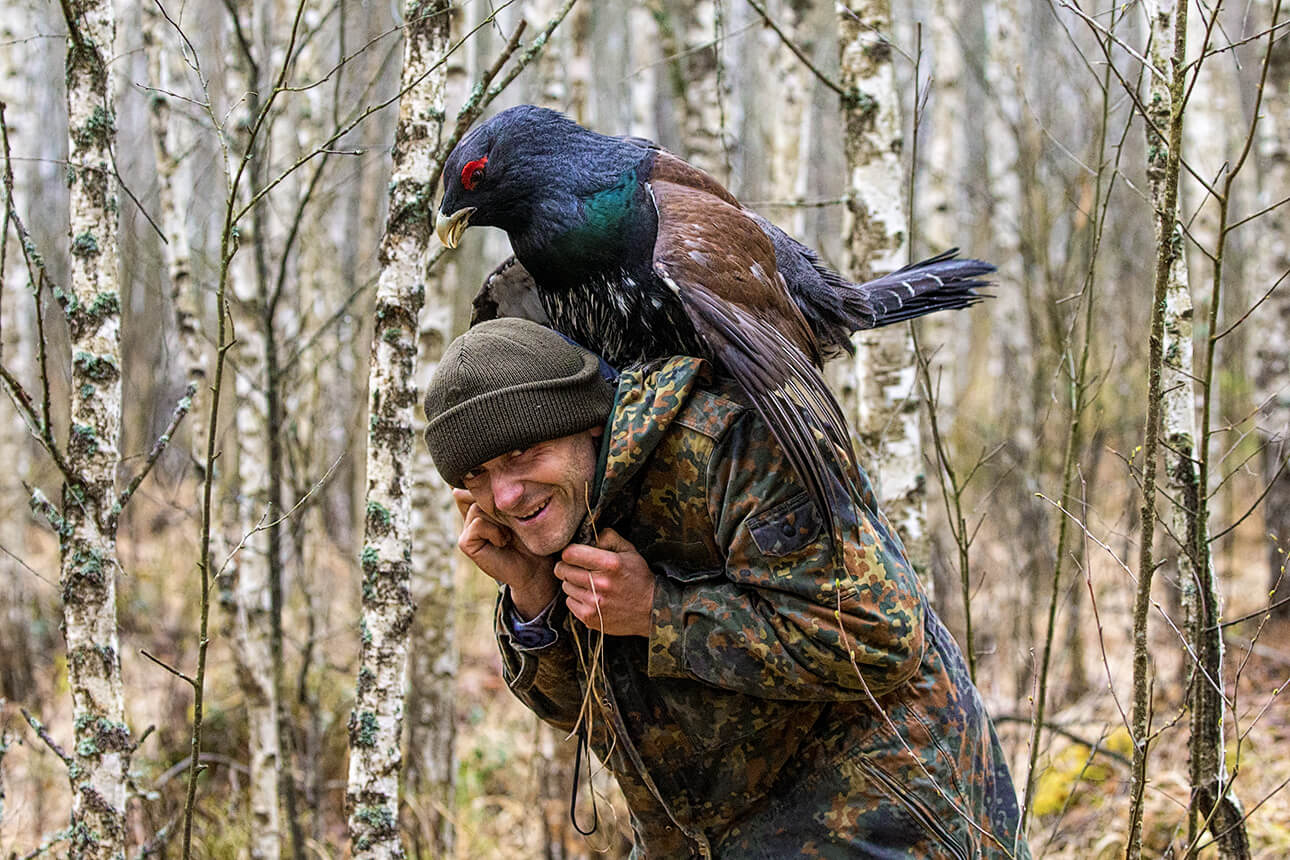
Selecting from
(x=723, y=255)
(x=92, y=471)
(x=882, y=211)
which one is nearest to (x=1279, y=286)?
(x=882, y=211)

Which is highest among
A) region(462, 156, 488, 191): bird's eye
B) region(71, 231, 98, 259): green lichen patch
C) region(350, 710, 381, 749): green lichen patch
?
region(462, 156, 488, 191): bird's eye

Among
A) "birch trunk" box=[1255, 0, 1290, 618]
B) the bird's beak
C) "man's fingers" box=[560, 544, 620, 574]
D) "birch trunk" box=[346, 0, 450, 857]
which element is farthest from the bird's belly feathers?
"birch trunk" box=[1255, 0, 1290, 618]

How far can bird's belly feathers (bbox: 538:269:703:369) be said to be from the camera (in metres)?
2.45

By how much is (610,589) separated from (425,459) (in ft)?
9.16

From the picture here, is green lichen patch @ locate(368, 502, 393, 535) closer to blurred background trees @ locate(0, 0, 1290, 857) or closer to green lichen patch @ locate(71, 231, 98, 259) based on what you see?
blurred background trees @ locate(0, 0, 1290, 857)

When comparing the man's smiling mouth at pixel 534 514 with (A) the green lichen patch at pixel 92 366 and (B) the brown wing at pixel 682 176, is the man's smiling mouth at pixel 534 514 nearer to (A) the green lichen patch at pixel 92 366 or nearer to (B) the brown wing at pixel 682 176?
(B) the brown wing at pixel 682 176

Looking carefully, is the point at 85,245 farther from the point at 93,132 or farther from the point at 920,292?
the point at 920,292

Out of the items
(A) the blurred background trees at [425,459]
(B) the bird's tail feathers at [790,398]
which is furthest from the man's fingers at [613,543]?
(A) the blurred background trees at [425,459]

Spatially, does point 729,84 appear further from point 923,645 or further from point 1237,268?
point 1237,268

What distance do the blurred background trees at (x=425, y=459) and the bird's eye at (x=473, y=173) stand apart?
142 millimetres

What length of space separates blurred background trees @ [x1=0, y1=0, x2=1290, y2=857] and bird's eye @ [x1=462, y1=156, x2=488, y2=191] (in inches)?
5.6

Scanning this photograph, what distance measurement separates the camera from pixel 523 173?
2.62m

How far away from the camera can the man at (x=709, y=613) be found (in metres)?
1.85

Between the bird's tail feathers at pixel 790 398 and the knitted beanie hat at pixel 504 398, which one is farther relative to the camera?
the knitted beanie hat at pixel 504 398
